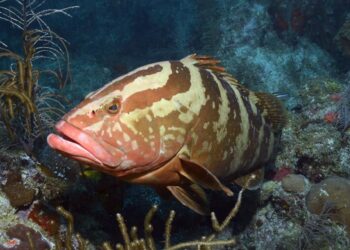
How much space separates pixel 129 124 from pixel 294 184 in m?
3.30

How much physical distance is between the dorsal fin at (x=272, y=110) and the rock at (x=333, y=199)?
111 centimetres

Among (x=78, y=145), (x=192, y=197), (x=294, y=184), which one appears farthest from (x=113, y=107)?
(x=294, y=184)

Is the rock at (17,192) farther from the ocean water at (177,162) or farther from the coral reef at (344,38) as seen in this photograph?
the coral reef at (344,38)

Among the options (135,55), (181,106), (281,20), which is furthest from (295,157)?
(135,55)

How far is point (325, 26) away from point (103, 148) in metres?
10.8

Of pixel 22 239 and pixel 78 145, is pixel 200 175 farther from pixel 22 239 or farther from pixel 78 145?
pixel 22 239

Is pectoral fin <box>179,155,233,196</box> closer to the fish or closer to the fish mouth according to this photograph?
the fish

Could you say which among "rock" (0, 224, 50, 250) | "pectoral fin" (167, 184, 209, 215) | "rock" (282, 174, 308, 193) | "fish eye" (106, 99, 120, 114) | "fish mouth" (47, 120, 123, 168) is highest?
"fish eye" (106, 99, 120, 114)

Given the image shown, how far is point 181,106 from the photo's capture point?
3.00 metres

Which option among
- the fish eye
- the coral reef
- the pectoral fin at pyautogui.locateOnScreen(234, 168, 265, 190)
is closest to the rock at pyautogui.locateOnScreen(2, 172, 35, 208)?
the fish eye

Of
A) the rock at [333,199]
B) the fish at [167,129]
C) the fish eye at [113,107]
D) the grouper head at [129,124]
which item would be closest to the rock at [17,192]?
the fish at [167,129]

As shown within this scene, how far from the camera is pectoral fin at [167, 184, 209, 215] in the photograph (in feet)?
10.5

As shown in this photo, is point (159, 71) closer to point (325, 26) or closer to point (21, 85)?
point (21, 85)

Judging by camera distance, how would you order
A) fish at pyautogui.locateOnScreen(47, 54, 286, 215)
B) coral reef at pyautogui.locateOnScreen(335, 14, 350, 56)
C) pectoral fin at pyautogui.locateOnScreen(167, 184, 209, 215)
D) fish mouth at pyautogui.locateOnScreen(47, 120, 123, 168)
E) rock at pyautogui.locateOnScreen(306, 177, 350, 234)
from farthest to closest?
coral reef at pyautogui.locateOnScreen(335, 14, 350, 56) < rock at pyautogui.locateOnScreen(306, 177, 350, 234) < pectoral fin at pyautogui.locateOnScreen(167, 184, 209, 215) < fish at pyautogui.locateOnScreen(47, 54, 286, 215) < fish mouth at pyautogui.locateOnScreen(47, 120, 123, 168)
